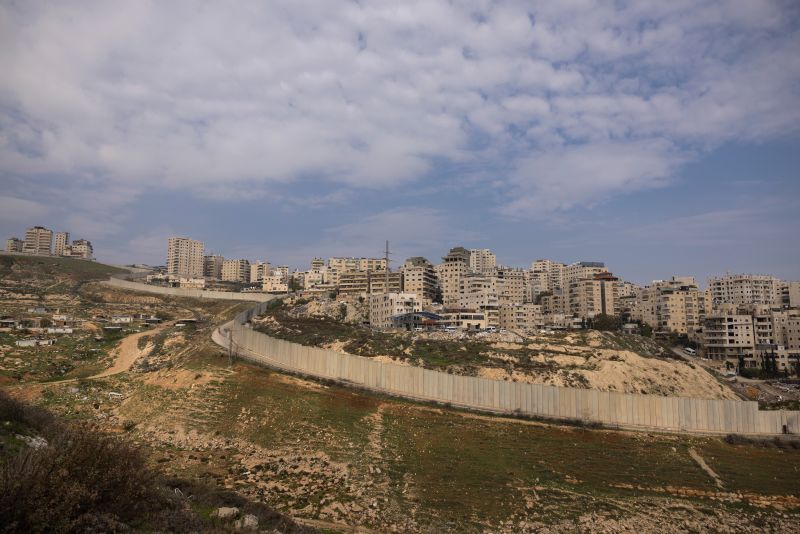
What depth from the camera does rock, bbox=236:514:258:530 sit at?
15455 millimetres

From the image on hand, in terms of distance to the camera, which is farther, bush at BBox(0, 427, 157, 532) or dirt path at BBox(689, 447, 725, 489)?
dirt path at BBox(689, 447, 725, 489)

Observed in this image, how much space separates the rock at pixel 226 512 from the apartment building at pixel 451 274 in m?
128

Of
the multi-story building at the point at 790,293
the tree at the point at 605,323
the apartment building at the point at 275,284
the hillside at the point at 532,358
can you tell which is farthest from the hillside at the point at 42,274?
the multi-story building at the point at 790,293

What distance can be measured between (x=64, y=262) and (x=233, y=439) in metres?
151

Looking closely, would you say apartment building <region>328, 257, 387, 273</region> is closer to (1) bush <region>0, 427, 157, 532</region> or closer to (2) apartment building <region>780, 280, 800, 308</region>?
(2) apartment building <region>780, 280, 800, 308</region>

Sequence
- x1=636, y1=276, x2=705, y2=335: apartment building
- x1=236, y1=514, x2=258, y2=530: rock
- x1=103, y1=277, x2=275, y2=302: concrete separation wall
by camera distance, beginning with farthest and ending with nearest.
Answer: x1=636, y1=276, x2=705, y2=335: apartment building < x1=103, y1=277, x2=275, y2=302: concrete separation wall < x1=236, y1=514, x2=258, y2=530: rock

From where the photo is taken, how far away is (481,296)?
127938mm

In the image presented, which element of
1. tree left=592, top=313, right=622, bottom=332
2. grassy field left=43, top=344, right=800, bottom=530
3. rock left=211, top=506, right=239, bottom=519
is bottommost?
grassy field left=43, top=344, right=800, bottom=530

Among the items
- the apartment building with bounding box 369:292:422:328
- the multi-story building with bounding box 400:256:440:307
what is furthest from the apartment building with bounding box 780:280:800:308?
the apartment building with bounding box 369:292:422:328

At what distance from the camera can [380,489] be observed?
26.8 meters

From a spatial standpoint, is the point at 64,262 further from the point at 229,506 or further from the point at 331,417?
the point at 229,506

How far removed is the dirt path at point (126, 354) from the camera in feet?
182

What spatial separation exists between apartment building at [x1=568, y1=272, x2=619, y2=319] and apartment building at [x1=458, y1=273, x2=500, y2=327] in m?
23.6

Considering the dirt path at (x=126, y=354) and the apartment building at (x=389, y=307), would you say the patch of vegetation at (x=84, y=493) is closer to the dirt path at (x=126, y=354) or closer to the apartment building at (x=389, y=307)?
the dirt path at (x=126, y=354)
